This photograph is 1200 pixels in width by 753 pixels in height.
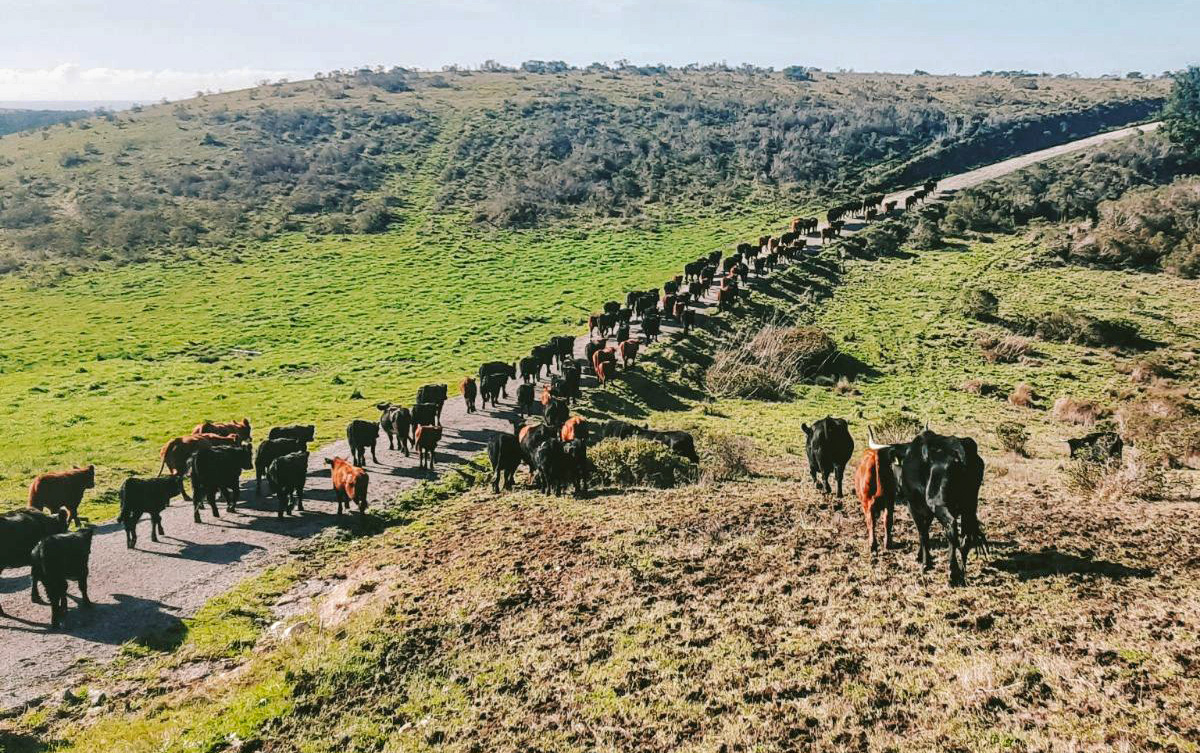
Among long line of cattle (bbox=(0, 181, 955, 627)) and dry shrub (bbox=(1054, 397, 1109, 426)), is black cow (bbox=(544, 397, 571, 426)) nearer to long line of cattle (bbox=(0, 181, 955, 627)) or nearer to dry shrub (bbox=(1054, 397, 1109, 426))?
long line of cattle (bbox=(0, 181, 955, 627))

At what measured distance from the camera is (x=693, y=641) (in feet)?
29.2

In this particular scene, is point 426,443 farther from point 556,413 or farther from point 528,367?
point 528,367

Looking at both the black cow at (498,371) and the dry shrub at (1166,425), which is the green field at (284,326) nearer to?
the black cow at (498,371)

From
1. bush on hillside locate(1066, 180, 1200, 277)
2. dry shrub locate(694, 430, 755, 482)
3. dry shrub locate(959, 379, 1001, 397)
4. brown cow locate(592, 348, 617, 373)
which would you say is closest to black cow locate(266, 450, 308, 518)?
dry shrub locate(694, 430, 755, 482)

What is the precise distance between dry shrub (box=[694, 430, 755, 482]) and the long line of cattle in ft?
2.52

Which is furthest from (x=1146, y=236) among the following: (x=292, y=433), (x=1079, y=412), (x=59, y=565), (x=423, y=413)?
(x=59, y=565)

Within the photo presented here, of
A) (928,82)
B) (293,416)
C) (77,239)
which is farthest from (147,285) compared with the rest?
(928,82)

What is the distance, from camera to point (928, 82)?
5354 inches

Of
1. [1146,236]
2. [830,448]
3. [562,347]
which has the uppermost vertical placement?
[1146,236]

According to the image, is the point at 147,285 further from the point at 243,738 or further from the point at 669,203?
the point at 243,738

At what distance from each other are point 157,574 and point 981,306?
38305 mm

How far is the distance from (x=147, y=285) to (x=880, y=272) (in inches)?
A: 2002

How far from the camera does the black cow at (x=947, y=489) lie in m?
8.98

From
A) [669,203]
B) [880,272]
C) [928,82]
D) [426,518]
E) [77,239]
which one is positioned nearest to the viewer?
[426,518]
